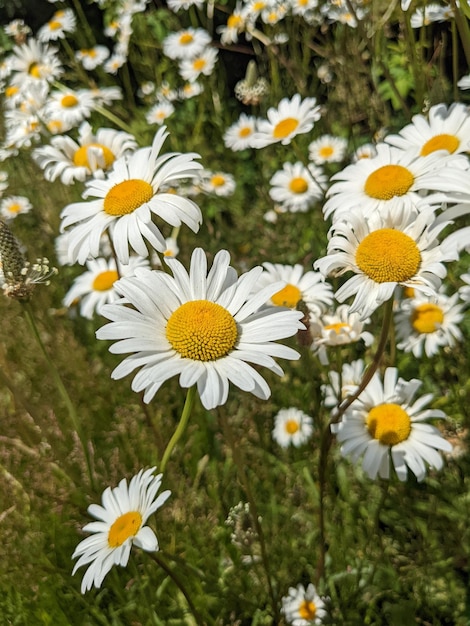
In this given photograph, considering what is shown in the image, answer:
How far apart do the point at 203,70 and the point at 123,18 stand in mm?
795

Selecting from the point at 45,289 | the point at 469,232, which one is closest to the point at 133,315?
the point at 469,232

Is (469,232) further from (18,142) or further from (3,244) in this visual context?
(18,142)

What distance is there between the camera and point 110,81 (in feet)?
16.0

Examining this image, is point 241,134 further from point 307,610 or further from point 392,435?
point 307,610

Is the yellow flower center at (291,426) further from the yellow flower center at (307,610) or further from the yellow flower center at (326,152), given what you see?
the yellow flower center at (326,152)

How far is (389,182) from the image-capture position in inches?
62.7

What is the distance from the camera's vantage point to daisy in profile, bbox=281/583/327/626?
5.64 feet

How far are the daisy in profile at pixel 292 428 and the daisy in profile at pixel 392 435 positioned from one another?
550mm

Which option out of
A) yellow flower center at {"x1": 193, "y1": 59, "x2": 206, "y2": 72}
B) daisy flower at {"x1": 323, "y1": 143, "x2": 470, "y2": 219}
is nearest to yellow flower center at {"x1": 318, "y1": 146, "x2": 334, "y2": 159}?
yellow flower center at {"x1": 193, "y1": 59, "x2": 206, "y2": 72}

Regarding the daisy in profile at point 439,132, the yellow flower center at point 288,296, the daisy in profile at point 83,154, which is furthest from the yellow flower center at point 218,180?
the daisy in profile at point 439,132

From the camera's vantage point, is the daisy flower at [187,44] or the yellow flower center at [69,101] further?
the daisy flower at [187,44]

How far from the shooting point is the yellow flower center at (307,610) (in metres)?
1.72

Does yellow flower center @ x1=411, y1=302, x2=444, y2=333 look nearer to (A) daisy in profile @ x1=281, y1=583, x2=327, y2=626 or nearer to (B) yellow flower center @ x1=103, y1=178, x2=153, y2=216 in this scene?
(A) daisy in profile @ x1=281, y1=583, x2=327, y2=626

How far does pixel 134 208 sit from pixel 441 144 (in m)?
0.98
